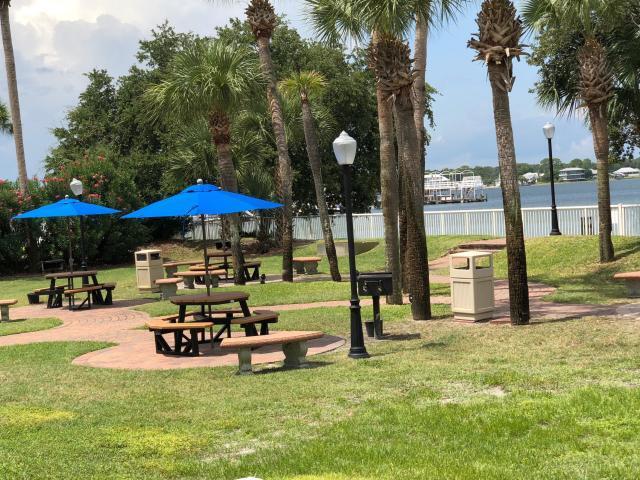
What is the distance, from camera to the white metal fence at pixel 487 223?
2559 cm

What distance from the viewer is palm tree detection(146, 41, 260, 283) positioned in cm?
2175

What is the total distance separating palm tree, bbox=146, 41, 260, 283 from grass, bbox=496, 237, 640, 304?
25.4 feet

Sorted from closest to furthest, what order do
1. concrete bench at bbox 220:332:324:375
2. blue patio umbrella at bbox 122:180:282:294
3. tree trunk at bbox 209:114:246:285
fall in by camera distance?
concrete bench at bbox 220:332:324:375 < blue patio umbrella at bbox 122:180:282:294 < tree trunk at bbox 209:114:246:285

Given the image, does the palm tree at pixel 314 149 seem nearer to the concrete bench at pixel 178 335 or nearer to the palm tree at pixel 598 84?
the palm tree at pixel 598 84

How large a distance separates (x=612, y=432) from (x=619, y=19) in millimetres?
17135

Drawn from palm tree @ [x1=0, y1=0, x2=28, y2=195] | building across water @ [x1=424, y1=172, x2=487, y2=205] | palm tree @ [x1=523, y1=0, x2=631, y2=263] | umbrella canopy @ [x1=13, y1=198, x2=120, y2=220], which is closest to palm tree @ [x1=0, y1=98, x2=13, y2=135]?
palm tree @ [x1=0, y1=0, x2=28, y2=195]

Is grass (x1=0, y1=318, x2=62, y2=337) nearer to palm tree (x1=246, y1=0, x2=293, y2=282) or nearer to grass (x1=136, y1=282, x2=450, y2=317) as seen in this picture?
grass (x1=136, y1=282, x2=450, y2=317)

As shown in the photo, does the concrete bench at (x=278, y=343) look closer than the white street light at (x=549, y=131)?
Yes

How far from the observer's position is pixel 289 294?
20203 millimetres

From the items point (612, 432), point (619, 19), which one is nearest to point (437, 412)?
point (612, 432)

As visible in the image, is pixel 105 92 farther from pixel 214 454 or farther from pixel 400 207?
pixel 214 454

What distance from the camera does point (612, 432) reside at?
6836mm

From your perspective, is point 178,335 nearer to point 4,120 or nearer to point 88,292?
point 88,292

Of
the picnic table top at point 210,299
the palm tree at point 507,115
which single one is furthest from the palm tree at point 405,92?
the picnic table top at point 210,299
